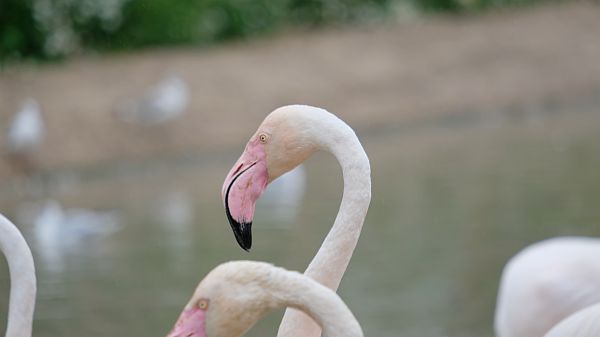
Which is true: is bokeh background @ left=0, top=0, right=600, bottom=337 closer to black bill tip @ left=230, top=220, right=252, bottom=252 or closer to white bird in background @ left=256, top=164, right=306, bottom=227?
white bird in background @ left=256, top=164, right=306, bottom=227

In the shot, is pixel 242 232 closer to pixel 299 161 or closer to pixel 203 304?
pixel 299 161

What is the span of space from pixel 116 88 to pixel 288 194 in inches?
229

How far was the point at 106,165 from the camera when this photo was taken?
16562 millimetres

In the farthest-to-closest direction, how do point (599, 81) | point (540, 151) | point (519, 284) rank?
point (599, 81) → point (540, 151) → point (519, 284)

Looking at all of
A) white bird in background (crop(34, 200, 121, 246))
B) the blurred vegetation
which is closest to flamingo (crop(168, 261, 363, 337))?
white bird in background (crop(34, 200, 121, 246))

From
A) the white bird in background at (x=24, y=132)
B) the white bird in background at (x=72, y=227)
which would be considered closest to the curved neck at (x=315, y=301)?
the white bird in background at (x=72, y=227)

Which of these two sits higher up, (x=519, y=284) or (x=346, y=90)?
(x=519, y=284)

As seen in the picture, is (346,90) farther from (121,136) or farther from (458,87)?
(121,136)

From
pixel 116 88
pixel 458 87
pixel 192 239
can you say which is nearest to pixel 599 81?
pixel 458 87

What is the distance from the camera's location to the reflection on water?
320 inches

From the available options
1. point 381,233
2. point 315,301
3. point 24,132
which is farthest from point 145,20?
point 315,301

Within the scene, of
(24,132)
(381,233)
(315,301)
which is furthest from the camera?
(24,132)

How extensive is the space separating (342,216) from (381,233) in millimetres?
7372

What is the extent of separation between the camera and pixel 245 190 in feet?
11.6
